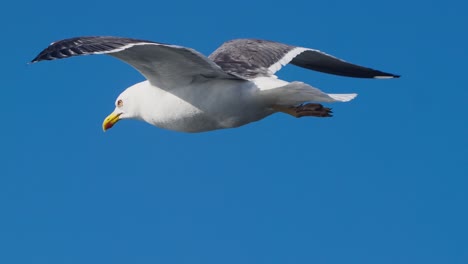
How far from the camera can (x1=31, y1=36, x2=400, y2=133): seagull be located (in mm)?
13680

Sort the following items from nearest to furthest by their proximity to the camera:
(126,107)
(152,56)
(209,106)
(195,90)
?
1. (152,56)
2. (209,106)
3. (195,90)
4. (126,107)

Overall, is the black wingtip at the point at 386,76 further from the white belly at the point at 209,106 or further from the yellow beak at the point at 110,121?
the yellow beak at the point at 110,121

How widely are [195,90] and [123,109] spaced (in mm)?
1658

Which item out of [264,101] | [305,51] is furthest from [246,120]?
[305,51]

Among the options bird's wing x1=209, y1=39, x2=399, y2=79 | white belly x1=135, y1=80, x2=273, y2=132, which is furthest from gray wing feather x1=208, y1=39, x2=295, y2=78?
white belly x1=135, y1=80, x2=273, y2=132

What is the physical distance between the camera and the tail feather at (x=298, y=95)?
14211 millimetres

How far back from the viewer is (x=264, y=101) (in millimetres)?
14562

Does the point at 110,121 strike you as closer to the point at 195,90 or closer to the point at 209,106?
the point at 195,90

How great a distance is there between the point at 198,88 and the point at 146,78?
2.63 feet

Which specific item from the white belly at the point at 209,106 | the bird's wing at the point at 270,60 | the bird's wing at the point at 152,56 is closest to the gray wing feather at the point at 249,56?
the bird's wing at the point at 270,60

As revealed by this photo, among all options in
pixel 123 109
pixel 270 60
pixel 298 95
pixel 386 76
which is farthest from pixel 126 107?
pixel 386 76

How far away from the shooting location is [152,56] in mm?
14266

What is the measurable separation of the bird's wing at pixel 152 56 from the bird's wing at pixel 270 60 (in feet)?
2.70

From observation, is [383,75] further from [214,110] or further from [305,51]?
[214,110]
